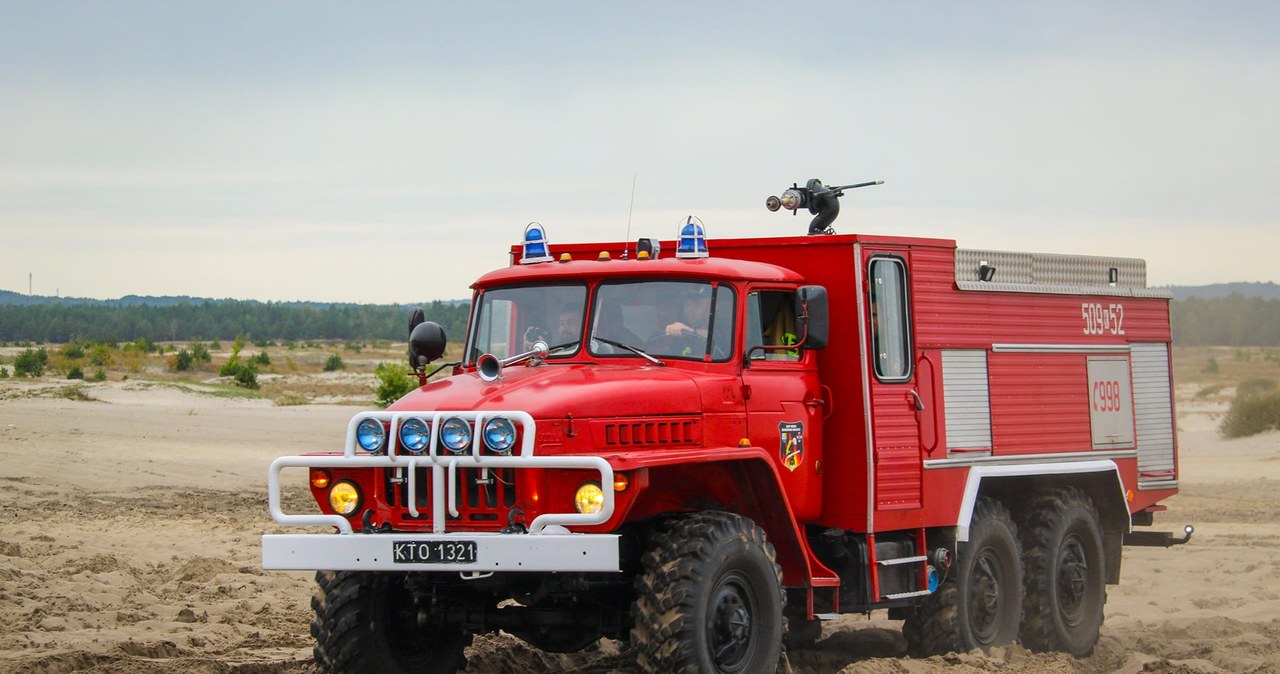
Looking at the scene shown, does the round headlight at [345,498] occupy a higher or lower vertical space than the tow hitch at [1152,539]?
higher

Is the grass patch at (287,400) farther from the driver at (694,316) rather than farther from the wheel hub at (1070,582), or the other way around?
the driver at (694,316)

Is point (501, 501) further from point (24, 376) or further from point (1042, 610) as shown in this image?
point (24, 376)

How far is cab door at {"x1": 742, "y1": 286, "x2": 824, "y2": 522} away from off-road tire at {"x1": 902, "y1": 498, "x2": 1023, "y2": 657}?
1.52 meters

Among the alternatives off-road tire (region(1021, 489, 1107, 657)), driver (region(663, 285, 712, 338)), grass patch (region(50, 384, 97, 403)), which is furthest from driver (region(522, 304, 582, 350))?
grass patch (region(50, 384, 97, 403))

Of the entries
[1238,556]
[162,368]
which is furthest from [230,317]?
[1238,556]

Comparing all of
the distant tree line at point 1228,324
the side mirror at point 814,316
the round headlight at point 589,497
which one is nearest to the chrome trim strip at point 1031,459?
the side mirror at point 814,316

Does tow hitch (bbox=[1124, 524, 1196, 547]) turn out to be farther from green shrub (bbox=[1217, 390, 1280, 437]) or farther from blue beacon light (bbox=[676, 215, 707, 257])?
green shrub (bbox=[1217, 390, 1280, 437])

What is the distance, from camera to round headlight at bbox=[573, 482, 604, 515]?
834cm

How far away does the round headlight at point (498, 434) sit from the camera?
27.7ft

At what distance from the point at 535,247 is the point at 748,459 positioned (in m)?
2.19

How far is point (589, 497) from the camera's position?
27.4 ft

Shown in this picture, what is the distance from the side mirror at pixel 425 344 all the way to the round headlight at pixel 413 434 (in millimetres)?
1678

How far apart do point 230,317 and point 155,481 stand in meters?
111

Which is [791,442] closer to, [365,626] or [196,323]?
[365,626]
